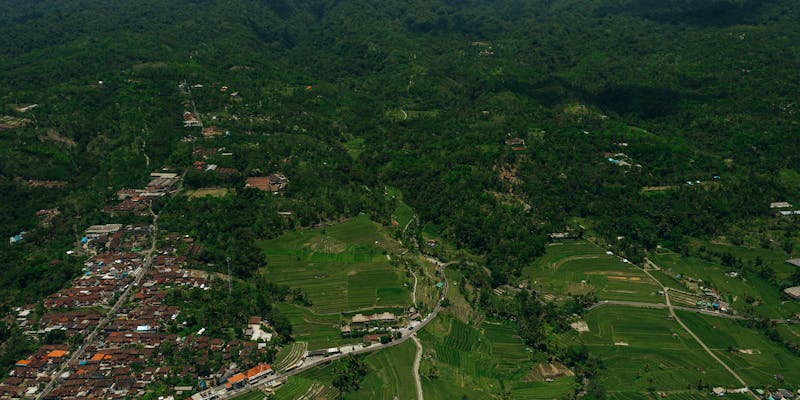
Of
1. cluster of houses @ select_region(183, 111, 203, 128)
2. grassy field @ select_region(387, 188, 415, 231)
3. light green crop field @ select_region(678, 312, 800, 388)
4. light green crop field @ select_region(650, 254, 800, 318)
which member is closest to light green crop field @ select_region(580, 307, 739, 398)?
light green crop field @ select_region(678, 312, 800, 388)

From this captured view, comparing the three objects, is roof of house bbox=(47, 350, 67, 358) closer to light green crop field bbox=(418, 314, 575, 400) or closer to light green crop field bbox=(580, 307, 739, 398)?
light green crop field bbox=(418, 314, 575, 400)

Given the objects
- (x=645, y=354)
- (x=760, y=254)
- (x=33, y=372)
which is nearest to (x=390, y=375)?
(x=645, y=354)

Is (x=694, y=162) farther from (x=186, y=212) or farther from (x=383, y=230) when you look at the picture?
(x=186, y=212)

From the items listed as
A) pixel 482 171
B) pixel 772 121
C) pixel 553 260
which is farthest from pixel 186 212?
pixel 772 121

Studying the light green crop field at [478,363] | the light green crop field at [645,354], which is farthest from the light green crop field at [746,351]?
the light green crop field at [478,363]

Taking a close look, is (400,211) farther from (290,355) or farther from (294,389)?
(294,389)
